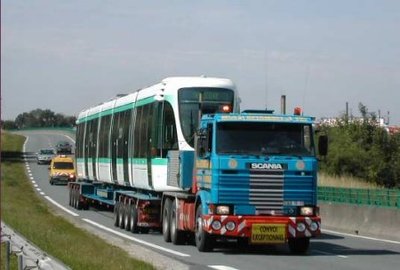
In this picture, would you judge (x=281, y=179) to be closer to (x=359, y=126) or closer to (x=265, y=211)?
(x=265, y=211)

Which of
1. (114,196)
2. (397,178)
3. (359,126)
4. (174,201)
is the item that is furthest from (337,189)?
(359,126)

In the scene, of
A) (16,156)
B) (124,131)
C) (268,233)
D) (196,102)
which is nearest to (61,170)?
(124,131)

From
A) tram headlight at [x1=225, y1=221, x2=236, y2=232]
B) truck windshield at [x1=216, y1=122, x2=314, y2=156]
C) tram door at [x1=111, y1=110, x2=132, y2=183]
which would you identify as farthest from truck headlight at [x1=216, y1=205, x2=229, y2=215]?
tram door at [x1=111, y1=110, x2=132, y2=183]

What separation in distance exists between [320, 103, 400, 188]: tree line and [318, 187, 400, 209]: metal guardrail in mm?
25085

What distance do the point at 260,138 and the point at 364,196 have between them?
10499mm

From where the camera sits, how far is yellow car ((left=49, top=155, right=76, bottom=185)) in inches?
2564

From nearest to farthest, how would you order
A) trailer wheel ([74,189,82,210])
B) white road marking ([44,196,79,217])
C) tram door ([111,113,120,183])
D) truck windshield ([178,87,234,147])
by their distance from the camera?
truck windshield ([178,87,234,147]), tram door ([111,113,120,183]), white road marking ([44,196,79,217]), trailer wheel ([74,189,82,210])

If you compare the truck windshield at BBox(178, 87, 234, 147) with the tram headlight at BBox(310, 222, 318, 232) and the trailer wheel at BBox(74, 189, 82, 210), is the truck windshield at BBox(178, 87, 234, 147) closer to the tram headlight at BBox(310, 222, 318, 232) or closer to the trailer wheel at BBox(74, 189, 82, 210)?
the tram headlight at BBox(310, 222, 318, 232)

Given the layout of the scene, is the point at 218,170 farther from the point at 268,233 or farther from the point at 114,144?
the point at 114,144

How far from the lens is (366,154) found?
59906mm

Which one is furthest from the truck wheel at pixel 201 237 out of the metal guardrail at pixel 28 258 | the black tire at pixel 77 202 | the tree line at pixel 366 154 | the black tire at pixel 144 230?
the tree line at pixel 366 154

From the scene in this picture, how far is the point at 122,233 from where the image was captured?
26438mm

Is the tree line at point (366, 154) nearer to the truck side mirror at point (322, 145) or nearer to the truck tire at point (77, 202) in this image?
the truck tire at point (77, 202)

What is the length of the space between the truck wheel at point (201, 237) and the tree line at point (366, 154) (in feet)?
123
